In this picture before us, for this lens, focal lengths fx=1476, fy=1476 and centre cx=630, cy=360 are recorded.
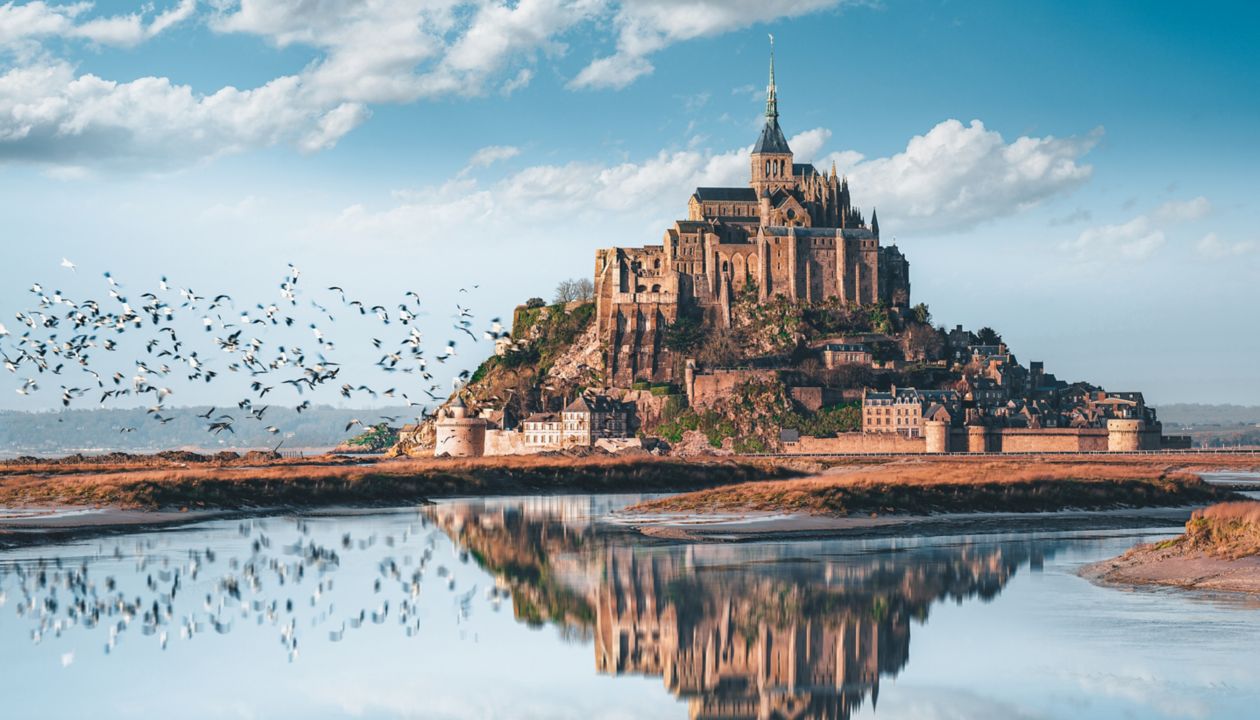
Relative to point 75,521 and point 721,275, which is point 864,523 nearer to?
point 75,521

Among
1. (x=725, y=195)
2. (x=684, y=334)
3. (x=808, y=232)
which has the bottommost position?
(x=684, y=334)

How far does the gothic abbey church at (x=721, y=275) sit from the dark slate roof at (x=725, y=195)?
2.69 meters

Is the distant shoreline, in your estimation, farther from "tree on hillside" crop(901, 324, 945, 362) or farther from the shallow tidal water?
A: "tree on hillside" crop(901, 324, 945, 362)

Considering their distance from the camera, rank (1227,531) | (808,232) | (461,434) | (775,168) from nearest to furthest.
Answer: (1227,531), (461,434), (808,232), (775,168)

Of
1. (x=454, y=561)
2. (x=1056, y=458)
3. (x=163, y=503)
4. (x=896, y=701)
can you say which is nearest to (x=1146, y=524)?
(x=454, y=561)

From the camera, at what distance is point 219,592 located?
26.5m

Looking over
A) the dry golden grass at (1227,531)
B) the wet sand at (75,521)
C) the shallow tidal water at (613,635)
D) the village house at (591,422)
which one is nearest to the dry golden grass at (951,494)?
the shallow tidal water at (613,635)

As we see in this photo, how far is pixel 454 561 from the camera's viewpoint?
105ft

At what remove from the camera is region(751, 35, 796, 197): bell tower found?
346 ft

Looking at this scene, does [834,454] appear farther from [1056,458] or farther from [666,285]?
[666,285]

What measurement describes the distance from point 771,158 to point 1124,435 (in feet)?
112

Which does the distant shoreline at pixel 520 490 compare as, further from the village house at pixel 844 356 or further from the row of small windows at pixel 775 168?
the row of small windows at pixel 775 168

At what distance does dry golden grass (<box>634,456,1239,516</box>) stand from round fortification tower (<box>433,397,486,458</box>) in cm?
4160

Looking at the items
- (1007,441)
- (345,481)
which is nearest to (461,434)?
(1007,441)
